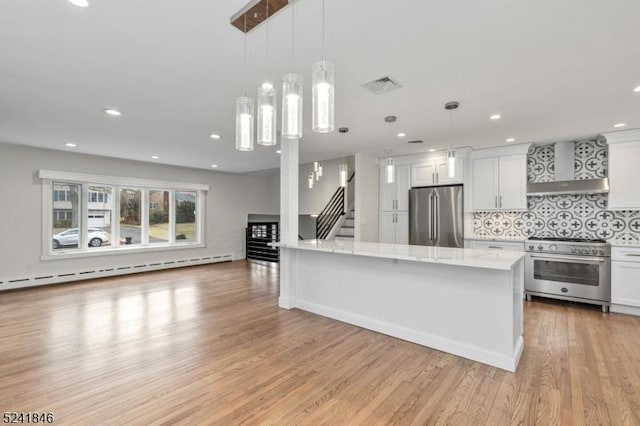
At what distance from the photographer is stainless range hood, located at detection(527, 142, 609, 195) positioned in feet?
15.0

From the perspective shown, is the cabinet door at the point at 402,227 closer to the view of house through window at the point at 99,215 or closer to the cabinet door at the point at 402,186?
the cabinet door at the point at 402,186

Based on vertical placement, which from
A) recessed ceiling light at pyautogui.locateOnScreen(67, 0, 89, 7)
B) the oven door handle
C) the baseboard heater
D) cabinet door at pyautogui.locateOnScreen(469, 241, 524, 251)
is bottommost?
the baseboard heater

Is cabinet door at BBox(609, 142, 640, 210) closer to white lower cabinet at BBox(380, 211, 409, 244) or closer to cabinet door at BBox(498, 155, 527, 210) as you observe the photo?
cabinet door at BBox(498, 155, 527, 210)

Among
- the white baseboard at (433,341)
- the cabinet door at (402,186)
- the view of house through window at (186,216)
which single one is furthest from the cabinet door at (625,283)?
the view of house through window at (186,216)

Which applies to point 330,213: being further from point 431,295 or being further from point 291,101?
point 291,101

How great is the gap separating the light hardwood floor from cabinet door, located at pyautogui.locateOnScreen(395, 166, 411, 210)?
9.26 feet

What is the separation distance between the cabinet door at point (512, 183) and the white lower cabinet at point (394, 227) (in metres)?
1.64

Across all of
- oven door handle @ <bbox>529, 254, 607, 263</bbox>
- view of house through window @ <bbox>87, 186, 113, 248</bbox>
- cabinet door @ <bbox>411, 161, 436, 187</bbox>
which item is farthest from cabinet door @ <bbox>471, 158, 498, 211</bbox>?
view of house through window @ <bbox>87, 186, 113, 248</bbox>

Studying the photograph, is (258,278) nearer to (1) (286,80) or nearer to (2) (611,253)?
(1) (286,80)

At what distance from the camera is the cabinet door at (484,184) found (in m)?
5.22

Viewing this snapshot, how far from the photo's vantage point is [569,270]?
445 centimetres

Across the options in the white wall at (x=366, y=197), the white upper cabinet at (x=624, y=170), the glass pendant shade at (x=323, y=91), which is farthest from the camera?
the white wall at (x=366, y=197)

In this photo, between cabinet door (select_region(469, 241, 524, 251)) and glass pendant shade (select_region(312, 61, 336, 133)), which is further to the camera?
cabinet door (select_region(469, 241, 524, 251))

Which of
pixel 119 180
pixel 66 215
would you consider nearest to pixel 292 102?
pixel 119 180
